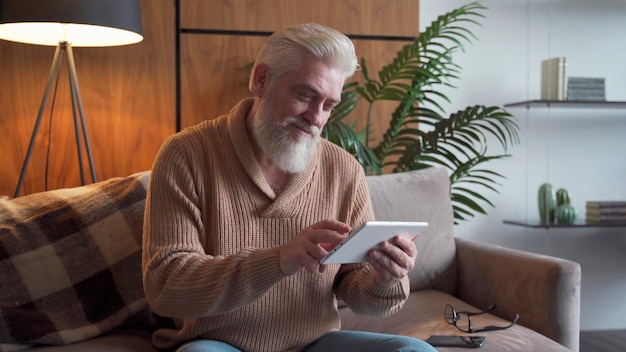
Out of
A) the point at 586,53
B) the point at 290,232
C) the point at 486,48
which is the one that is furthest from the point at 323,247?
the point at 586,53

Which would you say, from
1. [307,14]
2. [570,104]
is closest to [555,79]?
[570,104]

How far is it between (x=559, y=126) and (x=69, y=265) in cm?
271

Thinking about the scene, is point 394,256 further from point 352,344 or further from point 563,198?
point 563,198

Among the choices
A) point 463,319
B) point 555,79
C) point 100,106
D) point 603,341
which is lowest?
point 603,341

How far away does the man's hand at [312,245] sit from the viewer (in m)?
1.42

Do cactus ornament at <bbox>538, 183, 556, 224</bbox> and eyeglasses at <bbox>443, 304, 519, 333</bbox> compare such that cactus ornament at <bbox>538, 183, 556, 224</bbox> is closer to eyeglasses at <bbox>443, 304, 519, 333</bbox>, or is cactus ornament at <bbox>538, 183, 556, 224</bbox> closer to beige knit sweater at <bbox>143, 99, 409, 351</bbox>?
eyeglasses at <bbox>443, 304, 519, 333</bbox>

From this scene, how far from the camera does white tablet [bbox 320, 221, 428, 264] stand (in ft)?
4.41

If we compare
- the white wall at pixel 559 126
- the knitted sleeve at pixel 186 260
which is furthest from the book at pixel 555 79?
the knitted sleeve at pixel 186 260

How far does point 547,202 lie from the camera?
3.56 meters

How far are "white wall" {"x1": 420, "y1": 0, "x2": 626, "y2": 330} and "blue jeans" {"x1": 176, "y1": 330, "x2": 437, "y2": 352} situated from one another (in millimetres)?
2061

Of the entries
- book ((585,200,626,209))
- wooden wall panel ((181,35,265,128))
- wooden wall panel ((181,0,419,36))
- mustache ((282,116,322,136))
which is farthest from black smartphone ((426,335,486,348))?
book ((585,200,626,209))

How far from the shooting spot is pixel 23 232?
6.23 ft

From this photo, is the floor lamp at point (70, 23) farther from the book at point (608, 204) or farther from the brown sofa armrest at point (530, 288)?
the book at point (608, 204)

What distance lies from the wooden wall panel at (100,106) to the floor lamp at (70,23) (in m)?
0.10
